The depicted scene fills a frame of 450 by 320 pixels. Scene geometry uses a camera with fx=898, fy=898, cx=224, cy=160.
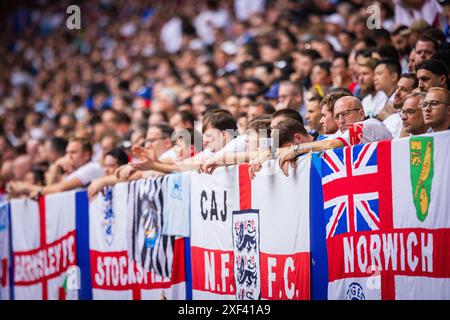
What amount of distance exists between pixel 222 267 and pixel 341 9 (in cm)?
728

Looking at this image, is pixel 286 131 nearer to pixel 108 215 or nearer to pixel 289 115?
pixel 289 115

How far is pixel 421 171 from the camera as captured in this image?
5602 millimetres

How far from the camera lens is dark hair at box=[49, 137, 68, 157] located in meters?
12.8

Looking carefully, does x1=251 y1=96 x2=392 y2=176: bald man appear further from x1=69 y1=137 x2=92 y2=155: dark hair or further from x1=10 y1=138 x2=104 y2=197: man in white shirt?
x1=69 y1=137 x2=92 y2=155: dark hair

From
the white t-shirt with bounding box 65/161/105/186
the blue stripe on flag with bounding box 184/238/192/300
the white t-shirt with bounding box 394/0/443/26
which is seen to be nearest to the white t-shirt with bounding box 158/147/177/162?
the white t-shirt with bounding box 65/161/105/186

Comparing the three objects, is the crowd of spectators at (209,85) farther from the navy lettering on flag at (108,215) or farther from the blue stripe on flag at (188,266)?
the blue stripe on flag at (188,266)

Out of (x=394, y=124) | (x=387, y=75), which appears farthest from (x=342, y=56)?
(x=394, y=124)

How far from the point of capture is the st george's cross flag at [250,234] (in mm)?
6801

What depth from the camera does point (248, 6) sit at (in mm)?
18234

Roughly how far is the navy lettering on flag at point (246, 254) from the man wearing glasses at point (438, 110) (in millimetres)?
1710

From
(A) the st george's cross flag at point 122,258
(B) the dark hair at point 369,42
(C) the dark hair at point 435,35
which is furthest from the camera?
(B) the dark hair at point 369,42

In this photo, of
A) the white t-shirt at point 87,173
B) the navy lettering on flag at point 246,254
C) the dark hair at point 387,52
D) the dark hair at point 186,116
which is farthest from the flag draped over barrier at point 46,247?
Result: the dark hair at point 387,52

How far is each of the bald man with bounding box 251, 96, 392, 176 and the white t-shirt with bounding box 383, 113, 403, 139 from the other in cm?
88

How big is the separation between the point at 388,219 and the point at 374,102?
334cm
